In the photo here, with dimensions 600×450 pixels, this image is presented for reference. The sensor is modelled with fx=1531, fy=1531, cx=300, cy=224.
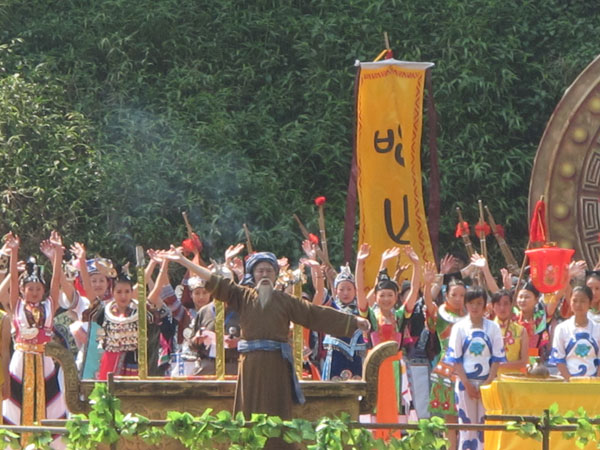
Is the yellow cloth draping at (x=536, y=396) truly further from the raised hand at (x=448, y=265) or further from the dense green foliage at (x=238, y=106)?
the dense green foliage at (x=238, y=106)

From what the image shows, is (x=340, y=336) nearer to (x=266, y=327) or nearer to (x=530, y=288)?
(x=266, y=327)

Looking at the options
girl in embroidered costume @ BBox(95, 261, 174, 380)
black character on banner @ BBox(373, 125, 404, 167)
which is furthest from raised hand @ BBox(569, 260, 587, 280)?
girl in embroidered costume @ BBox(95, 261, 174, 380)

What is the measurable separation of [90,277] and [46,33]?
591cm

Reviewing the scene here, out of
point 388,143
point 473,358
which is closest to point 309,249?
point 388,143

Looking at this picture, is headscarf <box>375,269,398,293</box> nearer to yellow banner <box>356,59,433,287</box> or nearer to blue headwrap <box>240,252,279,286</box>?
yellow banner <box>356,59,433,287</box>

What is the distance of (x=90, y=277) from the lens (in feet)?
34.4

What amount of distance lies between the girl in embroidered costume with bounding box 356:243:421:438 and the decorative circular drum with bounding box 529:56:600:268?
310 centimetres

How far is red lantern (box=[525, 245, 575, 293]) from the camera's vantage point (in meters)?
10.6

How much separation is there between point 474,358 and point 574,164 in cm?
399

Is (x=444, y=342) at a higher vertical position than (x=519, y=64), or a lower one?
lower

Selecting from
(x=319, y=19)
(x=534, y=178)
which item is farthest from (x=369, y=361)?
(x=319, y=19)

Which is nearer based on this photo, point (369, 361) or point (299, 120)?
point (369, 361)

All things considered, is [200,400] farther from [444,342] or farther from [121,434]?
[444,342]

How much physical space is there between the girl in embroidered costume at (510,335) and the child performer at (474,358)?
0.25 m
